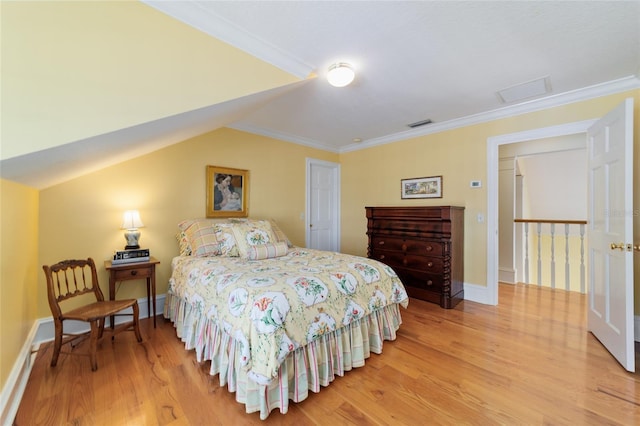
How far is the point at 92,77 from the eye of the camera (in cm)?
125

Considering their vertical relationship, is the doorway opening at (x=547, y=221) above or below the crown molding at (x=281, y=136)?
below

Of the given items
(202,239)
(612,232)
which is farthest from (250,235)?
(612,232)

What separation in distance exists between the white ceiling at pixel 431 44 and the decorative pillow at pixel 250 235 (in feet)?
4.57

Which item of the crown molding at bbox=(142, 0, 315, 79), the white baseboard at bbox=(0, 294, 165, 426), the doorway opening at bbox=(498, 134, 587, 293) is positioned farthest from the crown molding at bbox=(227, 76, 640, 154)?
the white baseboard at bbox=(0, 294, 165, 426)

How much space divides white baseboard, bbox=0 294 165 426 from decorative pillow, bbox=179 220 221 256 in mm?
Result: 859

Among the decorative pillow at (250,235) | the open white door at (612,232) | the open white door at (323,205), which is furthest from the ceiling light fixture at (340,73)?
the open white door at (323,205)

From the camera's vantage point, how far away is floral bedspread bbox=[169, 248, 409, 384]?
1388 millimetres

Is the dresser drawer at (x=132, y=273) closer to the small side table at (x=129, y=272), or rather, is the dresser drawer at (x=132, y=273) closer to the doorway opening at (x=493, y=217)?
the small side table at (x=129, y=272)

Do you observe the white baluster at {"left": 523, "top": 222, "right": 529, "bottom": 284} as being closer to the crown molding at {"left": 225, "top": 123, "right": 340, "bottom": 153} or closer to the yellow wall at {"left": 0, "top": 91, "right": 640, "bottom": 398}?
the yellow wall at {"left": 0, "top": 91, "right": 640, "bottom": 398}

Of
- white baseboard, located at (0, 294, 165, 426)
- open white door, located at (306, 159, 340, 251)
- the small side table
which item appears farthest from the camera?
open white door, located at (306, 159, 340, 251)

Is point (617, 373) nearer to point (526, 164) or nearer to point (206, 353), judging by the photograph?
point (206, 353)

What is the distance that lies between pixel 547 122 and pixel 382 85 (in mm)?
1945

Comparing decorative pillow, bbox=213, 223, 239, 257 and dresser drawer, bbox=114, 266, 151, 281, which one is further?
decorative pillow, bbox=213, 223, 239, 257

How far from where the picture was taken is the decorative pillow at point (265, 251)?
249 cm
